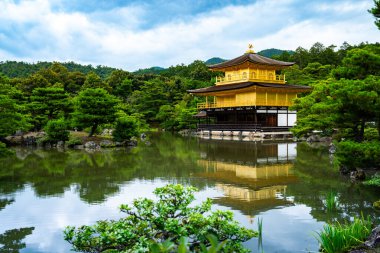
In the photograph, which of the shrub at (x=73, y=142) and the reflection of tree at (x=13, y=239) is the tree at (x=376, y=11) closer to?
the reflection of tree at (x=13, y=239)

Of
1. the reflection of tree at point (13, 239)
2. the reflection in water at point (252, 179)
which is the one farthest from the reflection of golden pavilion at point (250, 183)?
the reflection of tree at point (13, 239)

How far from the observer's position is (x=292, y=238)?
6148mm

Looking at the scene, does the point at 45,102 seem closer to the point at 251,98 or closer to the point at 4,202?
the point at 251,98

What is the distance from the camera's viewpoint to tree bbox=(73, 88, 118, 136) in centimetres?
2350

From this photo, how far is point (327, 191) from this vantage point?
9656mm

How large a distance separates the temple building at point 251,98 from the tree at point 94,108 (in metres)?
12.3

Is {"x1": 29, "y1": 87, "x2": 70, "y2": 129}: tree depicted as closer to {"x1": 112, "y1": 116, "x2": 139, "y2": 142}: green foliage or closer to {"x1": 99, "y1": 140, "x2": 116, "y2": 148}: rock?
{"x1": 99, "y1": 140, "x2": 116, "y2": 148}: rock

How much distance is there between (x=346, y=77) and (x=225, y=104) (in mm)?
25445

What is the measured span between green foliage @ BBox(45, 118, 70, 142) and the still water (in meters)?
6.85

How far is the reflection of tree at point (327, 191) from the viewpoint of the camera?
7.65m

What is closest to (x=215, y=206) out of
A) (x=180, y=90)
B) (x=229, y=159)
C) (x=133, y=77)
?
(x=229, y=159)

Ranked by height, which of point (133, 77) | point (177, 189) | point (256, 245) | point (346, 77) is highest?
point (133, 77)

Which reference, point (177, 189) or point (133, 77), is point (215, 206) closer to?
point (177, 189)

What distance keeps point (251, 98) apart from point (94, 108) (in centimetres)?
1467
